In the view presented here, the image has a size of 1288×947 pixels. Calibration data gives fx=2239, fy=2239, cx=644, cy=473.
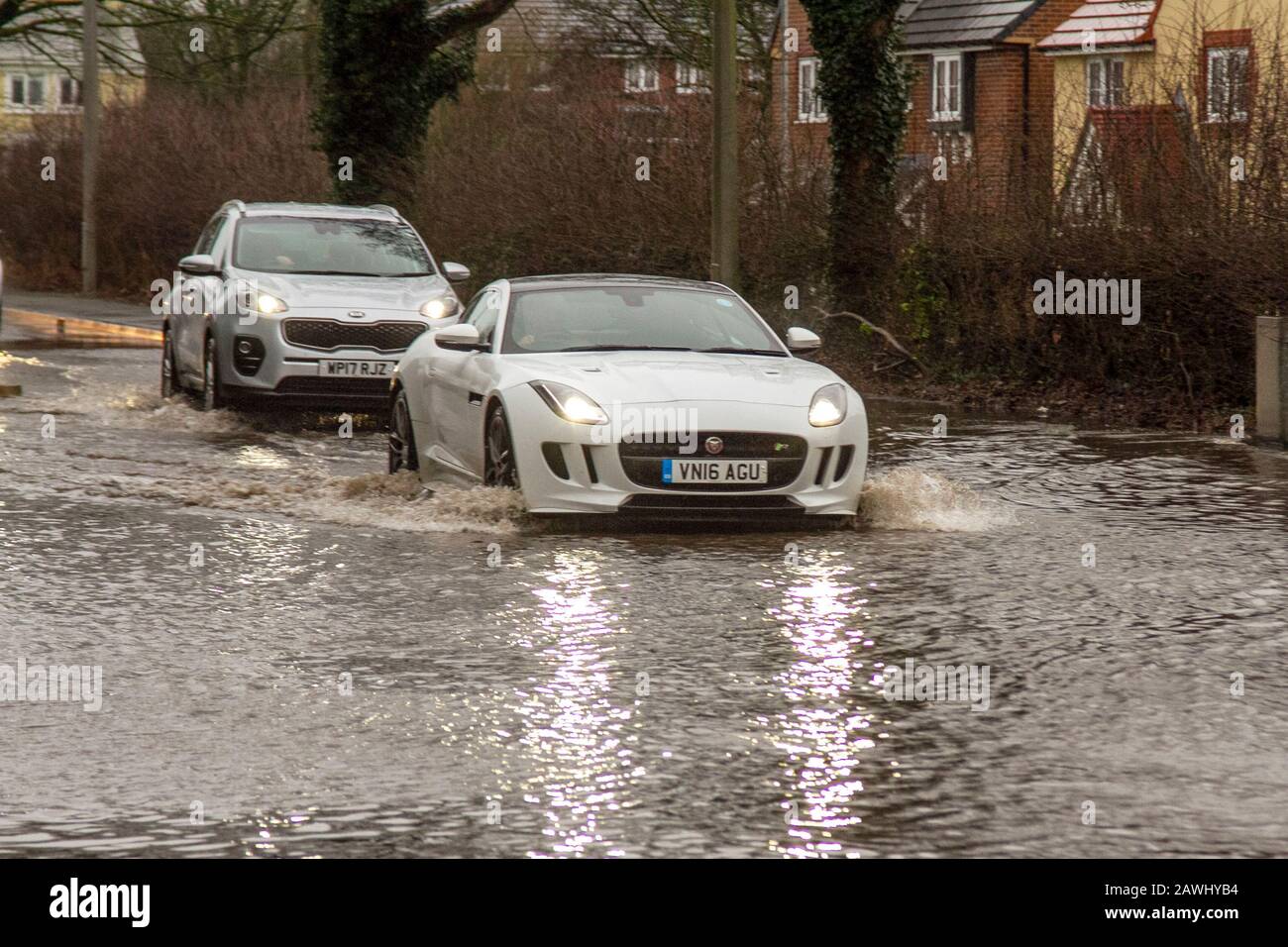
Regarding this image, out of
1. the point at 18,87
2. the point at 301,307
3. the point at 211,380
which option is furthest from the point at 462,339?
the point at 18,87

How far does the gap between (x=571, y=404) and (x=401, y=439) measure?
2.80m

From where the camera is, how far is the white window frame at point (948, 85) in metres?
53.3

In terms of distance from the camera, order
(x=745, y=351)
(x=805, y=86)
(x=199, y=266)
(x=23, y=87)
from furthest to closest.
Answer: (x=23, y=87) → (x=805, y=86) → (x=199, y=266) → (x=745, y=351)

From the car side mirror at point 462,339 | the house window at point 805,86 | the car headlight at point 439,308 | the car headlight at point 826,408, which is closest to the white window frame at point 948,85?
the house window at point 805,86

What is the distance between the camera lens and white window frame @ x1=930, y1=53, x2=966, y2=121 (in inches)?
2100

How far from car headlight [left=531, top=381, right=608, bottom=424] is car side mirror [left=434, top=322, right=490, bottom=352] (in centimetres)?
109

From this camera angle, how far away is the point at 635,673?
26.2ft

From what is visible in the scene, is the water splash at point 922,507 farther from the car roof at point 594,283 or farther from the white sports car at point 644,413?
the car roof at point 594,283

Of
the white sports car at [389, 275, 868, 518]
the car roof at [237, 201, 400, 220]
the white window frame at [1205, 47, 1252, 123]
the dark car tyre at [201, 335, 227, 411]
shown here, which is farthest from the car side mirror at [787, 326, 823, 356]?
the car roof at [237, 201, 400, 220]

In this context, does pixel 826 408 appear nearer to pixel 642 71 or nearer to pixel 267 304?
pixel 267 304

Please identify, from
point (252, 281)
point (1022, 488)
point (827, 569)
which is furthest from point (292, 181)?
point (827, 569)
